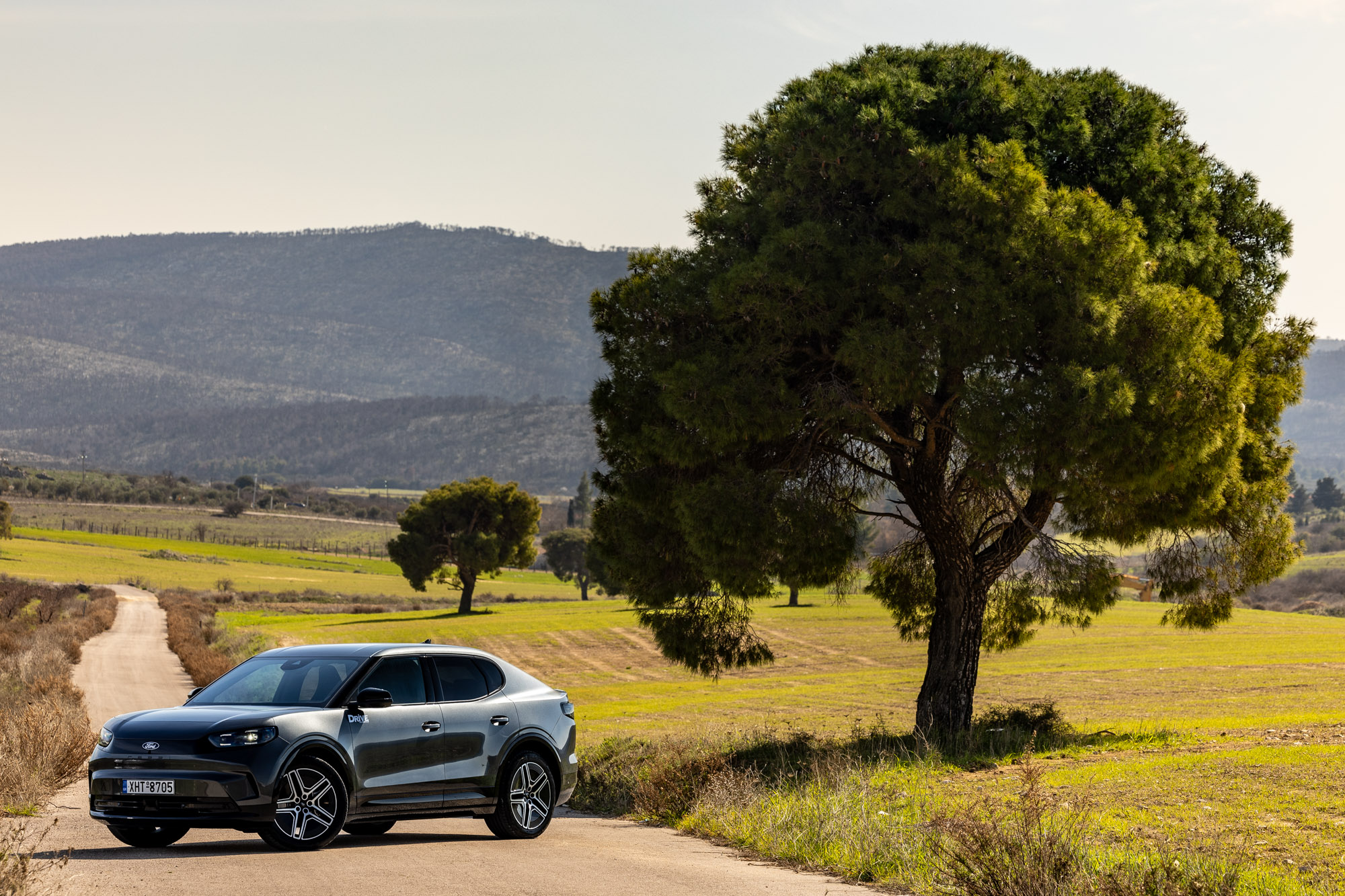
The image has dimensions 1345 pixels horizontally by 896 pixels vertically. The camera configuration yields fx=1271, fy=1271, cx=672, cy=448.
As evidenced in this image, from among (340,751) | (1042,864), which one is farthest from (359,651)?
(1042,864)

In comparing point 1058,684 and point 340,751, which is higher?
point 340,751

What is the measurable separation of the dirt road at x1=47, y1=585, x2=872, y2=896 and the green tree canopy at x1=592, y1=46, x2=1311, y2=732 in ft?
21.8

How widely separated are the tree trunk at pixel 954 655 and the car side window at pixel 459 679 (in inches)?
377

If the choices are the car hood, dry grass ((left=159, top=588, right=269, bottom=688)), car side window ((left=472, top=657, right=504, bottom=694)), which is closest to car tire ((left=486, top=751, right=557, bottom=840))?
car side window ((left=472, top=657, right=504, bottom=694))

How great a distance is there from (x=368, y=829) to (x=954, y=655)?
419 inches

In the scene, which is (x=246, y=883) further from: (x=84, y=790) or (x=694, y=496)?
(x=694, y=496)

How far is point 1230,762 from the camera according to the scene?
55.0 feet

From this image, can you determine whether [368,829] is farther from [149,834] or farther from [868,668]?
[868,668]

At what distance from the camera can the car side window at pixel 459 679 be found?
1198cm

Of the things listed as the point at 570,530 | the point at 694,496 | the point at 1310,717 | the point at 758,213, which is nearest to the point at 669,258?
the point at 758,213

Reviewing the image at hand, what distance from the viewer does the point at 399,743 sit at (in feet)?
36.7

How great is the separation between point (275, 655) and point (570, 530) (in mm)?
111400

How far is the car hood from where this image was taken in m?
10.2

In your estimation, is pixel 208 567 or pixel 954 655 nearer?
pixel 954 655
